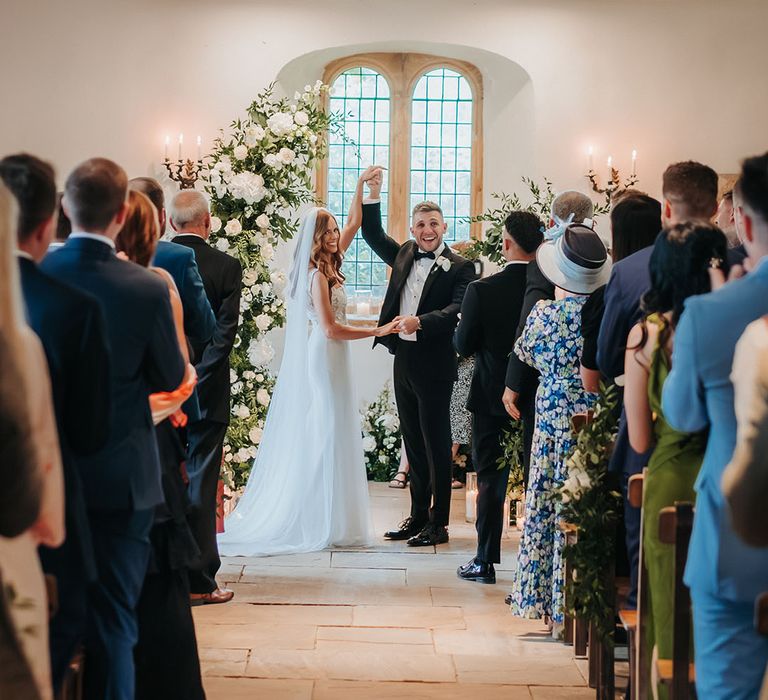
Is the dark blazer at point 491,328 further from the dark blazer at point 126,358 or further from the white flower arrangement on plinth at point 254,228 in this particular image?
the dark blazer at point 126,358

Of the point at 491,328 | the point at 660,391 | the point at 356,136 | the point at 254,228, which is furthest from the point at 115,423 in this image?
the point at 356,136

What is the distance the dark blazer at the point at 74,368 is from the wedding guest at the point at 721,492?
4.10 ft

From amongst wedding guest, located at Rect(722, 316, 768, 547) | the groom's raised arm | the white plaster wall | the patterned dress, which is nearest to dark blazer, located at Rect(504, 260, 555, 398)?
the patterned dress

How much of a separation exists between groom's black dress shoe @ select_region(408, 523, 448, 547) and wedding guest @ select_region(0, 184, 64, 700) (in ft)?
13.9

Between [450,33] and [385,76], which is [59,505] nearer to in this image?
[450,33]

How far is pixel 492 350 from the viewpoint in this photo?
5.30 meters

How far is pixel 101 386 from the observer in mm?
2400

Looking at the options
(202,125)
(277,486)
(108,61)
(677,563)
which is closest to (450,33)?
(202,125)

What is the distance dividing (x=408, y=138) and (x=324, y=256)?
3660 millimetres

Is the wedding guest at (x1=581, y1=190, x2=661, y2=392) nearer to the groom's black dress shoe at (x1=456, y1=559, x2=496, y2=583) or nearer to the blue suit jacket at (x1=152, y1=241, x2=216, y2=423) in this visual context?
the blue suit jacket at (x1=152, y1=241, x2=216, y2=423)

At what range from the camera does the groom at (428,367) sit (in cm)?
607

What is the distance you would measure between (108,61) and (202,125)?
0.82m

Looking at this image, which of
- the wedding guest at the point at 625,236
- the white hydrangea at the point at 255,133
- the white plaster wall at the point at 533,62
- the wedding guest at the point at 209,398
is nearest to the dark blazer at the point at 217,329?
the wedding guest at the point at 209,398

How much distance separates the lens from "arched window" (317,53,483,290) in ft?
31.0
